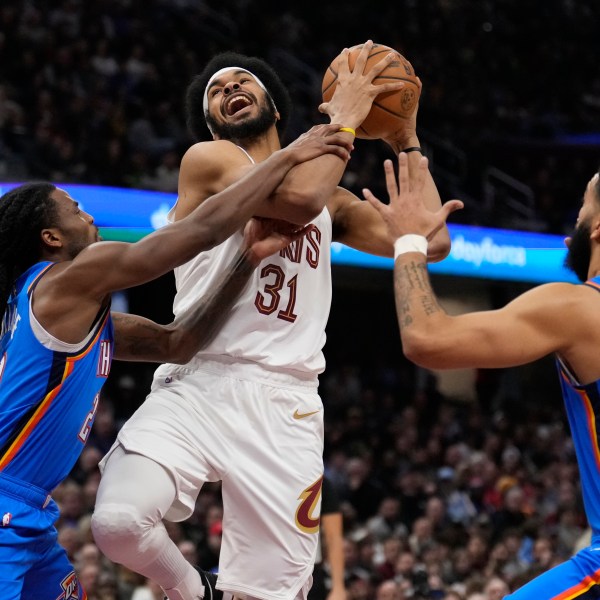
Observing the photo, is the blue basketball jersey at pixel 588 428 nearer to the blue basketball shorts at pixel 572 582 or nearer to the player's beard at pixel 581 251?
the blue basketball shorts at pixel 572 582

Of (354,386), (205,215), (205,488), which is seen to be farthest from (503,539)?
(205,215)

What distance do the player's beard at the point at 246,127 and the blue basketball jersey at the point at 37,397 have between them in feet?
3.37

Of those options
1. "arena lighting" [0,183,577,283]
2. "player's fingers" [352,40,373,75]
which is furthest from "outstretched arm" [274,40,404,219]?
"arena lighting" [0,183,577,283]

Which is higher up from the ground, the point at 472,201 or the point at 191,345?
the point at 191,345

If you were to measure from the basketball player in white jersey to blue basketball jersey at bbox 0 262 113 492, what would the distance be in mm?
239

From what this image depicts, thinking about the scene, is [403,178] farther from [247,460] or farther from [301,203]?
[247,460]

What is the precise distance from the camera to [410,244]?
3.62 meters

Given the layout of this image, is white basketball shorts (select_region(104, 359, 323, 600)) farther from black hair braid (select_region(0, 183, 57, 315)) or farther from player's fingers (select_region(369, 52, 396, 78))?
player's fingers (select_region(369, 52, 396, 78))

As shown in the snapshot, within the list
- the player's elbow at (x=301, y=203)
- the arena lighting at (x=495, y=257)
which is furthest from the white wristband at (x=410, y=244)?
the arena lighting at (x=495, y=257)

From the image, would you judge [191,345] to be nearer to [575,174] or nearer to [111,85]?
[111,85]

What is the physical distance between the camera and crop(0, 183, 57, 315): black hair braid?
13.4ft

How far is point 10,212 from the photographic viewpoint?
4090 mm

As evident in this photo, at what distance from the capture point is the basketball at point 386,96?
452 centimetres

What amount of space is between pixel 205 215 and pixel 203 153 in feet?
1.49
